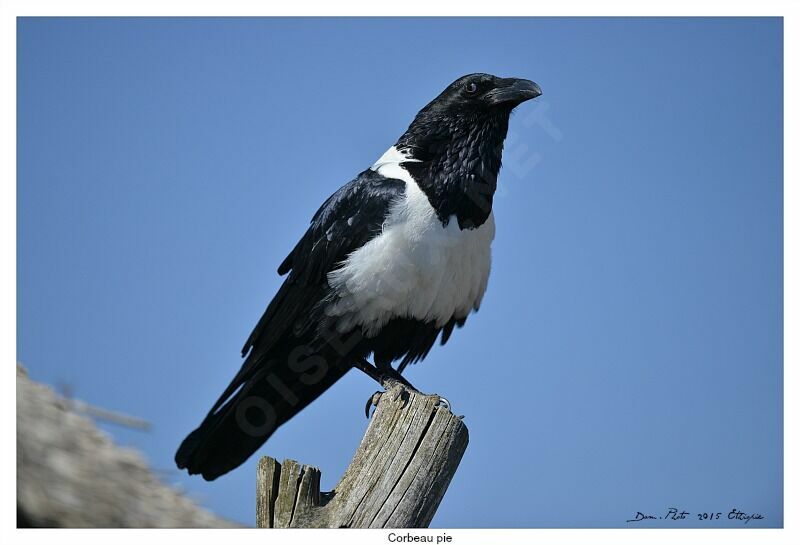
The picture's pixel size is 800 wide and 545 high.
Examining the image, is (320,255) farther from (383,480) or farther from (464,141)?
(383,480)

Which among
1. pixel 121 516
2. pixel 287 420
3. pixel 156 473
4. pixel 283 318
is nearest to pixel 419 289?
pixel 283 318

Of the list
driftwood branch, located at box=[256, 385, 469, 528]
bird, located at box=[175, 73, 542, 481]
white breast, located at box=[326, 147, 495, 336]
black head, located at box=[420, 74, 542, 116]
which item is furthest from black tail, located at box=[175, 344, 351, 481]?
black head, located at box=[420, 74, 542, 116]

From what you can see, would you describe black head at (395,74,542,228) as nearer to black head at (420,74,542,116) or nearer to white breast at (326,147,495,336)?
black head at (420,74,542,116)

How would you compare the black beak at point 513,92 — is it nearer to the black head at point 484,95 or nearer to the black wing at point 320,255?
the black head at point 484,95

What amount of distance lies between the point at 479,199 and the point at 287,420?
2244 millimetres

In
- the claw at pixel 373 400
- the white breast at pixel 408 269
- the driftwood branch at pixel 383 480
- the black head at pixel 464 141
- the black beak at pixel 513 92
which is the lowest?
the driftwood branch at pixel 383 480

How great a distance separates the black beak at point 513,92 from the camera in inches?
265

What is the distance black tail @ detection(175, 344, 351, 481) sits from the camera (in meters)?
6.23

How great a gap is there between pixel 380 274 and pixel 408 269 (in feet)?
0.66

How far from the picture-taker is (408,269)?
19.9ft

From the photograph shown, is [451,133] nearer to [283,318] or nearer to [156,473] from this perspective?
[283,318]

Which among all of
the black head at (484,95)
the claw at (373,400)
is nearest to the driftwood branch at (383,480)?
the claw at (373,400)

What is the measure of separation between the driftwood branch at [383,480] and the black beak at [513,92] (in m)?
3.00

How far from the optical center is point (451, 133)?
6.72 metres
